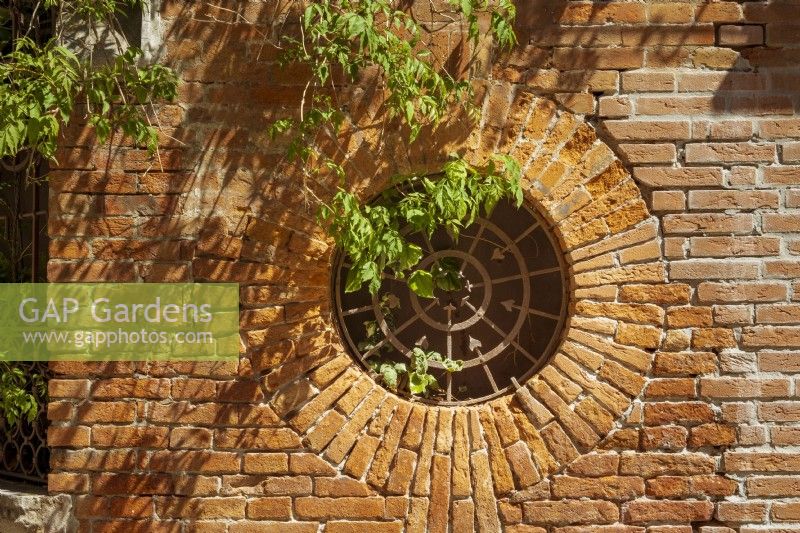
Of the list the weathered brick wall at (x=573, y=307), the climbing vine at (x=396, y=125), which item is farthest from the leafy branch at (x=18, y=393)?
the climbing vine at (x=396, y=125)

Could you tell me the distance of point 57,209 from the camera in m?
3.37

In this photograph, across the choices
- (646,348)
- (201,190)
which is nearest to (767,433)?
(646,348)

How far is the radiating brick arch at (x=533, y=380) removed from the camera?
3281 millimetres

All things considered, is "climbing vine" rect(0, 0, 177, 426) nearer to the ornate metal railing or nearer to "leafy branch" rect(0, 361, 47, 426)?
"leafy branch" rect(0, 361, 47, 426)

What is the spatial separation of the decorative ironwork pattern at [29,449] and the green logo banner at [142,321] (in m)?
0.52

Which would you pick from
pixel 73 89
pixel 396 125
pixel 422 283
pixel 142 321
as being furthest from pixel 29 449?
pixel 396 125

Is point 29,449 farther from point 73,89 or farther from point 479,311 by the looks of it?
point 479,311

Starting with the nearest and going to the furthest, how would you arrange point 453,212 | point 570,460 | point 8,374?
point 453,212 → point 570,460 → point 8,374

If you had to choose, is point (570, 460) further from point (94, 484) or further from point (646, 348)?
point (94, 484)

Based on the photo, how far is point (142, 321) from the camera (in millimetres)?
3359

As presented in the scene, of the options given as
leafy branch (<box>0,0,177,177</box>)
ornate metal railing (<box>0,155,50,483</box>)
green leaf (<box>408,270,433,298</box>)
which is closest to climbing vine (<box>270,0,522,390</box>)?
green leaf (<box>408,270,433,298</box>)

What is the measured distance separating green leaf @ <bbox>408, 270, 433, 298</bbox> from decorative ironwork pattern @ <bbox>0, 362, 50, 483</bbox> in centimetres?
189

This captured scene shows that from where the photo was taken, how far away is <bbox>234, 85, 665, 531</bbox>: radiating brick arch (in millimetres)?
3281

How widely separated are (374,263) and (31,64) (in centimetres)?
157
